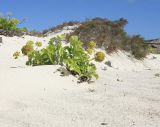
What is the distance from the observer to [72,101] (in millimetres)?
6770

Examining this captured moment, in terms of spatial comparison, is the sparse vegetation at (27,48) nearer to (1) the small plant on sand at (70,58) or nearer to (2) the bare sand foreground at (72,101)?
(1) the small plant on sand at (70,58)

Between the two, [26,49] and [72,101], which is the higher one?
[26,49]

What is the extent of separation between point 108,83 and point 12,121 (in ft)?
11.9

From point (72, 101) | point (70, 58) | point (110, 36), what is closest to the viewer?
point (72, 101)

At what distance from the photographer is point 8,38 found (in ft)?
45.9

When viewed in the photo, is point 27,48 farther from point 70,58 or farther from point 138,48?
point 138,48

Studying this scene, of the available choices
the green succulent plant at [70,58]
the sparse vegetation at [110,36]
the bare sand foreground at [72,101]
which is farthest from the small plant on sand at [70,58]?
the sparse vegetation at [110,36]

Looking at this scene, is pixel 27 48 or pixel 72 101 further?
pixel 27 48

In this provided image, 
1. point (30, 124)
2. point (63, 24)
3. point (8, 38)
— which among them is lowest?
point (30, 124)

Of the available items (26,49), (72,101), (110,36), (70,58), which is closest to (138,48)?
(110,36)

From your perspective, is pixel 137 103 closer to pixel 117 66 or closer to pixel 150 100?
pixel 150 100

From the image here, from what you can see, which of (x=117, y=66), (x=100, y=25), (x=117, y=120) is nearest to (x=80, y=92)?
(x=117, y=120)

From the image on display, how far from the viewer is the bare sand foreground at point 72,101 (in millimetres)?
5500

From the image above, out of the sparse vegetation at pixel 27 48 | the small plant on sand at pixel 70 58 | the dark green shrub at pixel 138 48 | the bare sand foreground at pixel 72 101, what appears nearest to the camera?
the bare sand foreground at pixel 72 101
